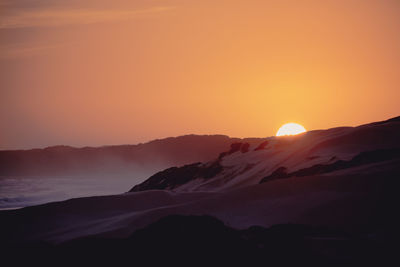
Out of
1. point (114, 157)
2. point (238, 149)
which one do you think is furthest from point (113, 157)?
point (238, 149)

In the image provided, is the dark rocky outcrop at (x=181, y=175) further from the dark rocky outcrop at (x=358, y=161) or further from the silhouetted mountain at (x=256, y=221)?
the dark rocky outcrop at (x=358, y=161)

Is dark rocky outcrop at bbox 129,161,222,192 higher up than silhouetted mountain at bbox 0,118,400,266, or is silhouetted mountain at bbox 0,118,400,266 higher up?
dark rocky outcrop at bbox 129,161,222,192

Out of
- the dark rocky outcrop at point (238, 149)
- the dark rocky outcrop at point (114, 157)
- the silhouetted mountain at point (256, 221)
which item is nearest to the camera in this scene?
the silhouetted mountain at point (256, 221)

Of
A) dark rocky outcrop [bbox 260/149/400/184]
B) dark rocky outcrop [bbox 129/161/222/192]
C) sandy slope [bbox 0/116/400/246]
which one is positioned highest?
dark rocky outcrop [bbox 129/161/222/192]

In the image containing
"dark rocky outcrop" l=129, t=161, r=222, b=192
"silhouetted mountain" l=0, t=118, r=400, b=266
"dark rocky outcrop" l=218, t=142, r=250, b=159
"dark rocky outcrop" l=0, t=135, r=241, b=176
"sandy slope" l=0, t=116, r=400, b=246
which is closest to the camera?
"silhouetted mountain" l=0, t=118, r=400, b=266

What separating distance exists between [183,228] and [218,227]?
15.1 inches

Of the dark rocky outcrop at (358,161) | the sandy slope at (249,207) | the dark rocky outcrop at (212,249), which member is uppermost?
the dark rocky outcrop at (358,161)

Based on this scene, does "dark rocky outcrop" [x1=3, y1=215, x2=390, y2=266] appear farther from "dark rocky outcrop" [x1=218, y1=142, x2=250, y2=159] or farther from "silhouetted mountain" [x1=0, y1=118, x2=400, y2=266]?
"dark rocky outcrop" [x1=218, y1=142, x2=250, y2=159]

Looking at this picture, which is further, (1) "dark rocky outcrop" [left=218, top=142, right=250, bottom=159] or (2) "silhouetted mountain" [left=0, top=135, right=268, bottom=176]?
(2) "silhouetted mountain" [left=0, top=135, right=268, bottom=176]

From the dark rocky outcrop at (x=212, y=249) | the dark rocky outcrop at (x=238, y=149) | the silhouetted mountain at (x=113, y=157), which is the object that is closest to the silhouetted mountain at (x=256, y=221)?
the dark rocky outcrop at (x=212, y=249)

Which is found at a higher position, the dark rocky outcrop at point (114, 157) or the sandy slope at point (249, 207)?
the dark rocky outcrop at point (114, 157)

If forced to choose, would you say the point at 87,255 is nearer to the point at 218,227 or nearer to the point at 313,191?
the point at 218,227

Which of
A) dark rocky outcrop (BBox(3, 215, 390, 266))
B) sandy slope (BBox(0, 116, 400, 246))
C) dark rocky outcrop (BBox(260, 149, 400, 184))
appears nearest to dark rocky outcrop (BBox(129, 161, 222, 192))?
dark rocky outcrop (BBox(260, 149, 400, 184))

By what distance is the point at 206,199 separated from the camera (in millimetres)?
10047
